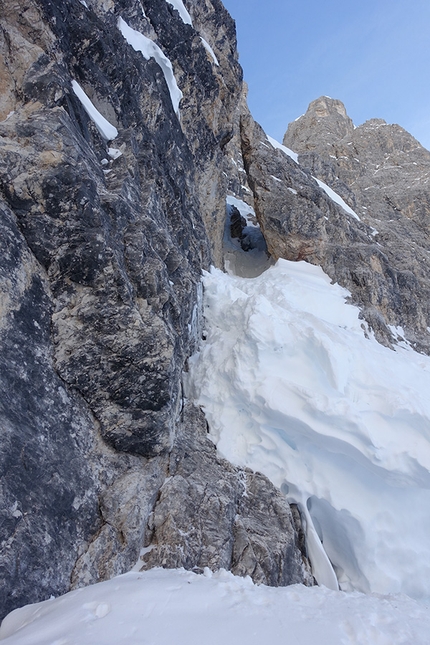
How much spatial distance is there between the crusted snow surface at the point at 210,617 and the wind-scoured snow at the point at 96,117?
9.10 meters

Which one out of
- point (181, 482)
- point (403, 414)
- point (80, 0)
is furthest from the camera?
point (80, 0)

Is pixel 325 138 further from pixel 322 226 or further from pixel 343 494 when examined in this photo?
pixel 343 494

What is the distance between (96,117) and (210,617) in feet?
32.4

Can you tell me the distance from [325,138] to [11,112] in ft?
129

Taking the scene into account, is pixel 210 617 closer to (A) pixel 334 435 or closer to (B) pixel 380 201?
(A) pixel 334 435

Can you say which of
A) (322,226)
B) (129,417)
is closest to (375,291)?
(322,226)

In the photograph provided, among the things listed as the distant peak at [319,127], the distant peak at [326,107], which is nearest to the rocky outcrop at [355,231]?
the distant peak at [319,127]

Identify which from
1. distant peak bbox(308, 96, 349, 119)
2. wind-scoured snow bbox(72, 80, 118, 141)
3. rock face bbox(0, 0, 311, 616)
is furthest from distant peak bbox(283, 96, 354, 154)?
rock face bbox(0, 0, 311, 616)

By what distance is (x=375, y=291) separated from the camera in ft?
54.3

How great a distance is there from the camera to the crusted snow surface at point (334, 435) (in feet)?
24.8

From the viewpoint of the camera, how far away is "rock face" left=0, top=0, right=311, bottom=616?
14.9 ft

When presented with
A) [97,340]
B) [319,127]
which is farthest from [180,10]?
[319,127]

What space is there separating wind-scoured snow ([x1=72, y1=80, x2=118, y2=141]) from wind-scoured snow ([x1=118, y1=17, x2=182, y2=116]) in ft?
13.7

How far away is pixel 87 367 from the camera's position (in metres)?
5.93
